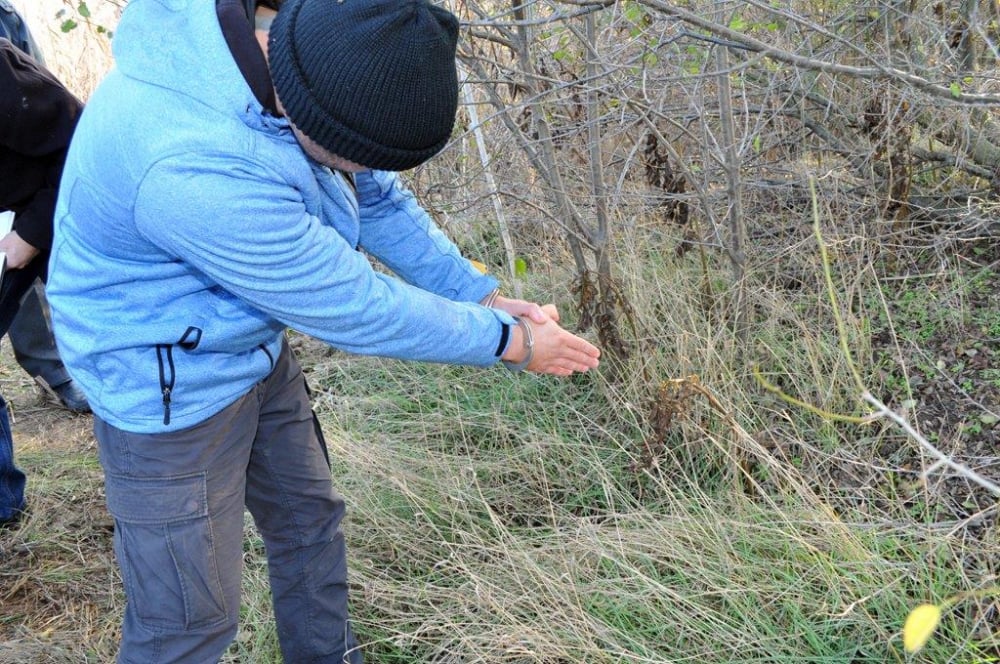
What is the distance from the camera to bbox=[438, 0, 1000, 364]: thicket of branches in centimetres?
323

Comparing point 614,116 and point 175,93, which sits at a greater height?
point 175,93

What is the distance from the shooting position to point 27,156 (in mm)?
2635

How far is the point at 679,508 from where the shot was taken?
276cm

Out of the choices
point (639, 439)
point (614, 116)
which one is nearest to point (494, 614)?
point (639, 439)

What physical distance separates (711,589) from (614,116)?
192cm

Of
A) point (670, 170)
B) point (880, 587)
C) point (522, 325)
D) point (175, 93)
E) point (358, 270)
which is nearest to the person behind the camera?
point (175, 93)

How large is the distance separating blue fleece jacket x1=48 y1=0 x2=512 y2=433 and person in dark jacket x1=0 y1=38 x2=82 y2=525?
919 mm

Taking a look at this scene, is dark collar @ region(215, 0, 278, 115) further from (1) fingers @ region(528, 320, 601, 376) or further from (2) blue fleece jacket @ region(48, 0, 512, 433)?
(1) fingers @ region(528, 320, 601, 376)

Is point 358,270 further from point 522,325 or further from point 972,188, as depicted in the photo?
point 972,188

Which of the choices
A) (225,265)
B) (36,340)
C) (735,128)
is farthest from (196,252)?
(36,340)

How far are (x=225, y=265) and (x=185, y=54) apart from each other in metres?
0.38

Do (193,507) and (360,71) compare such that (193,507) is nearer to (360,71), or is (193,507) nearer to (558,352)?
(558,352)

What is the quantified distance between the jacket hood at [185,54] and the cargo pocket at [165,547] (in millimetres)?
793

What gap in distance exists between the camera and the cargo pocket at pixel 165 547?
1.86 m
